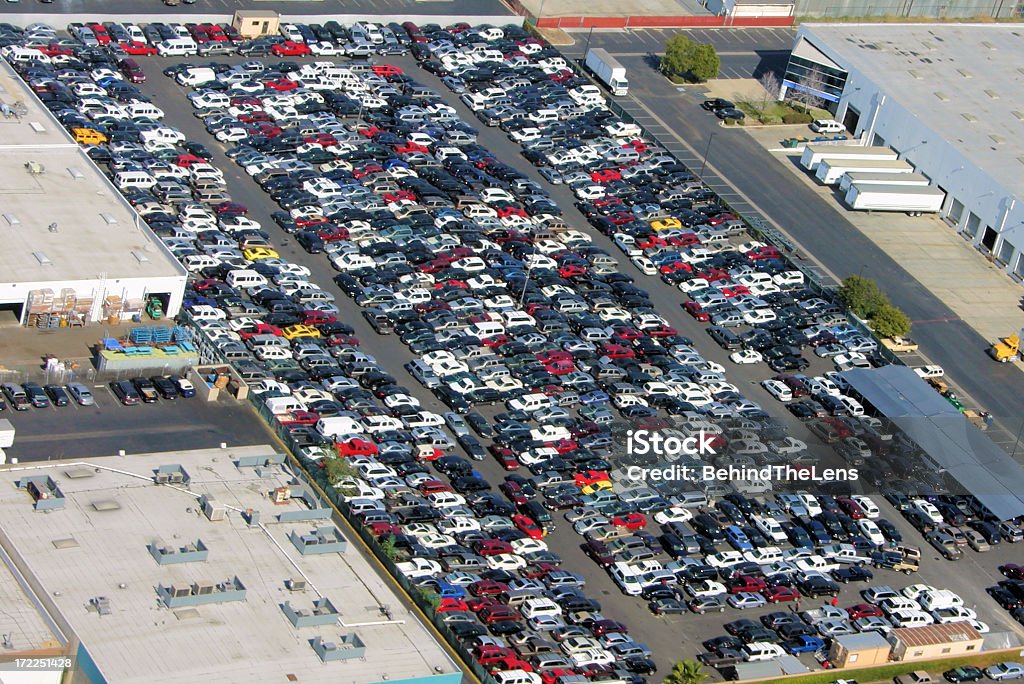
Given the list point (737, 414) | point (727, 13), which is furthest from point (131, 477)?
point (727, 13)

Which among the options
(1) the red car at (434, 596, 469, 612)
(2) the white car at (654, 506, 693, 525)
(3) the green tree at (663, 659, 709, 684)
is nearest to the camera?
(3) the green tree at (663, 659, 709, 684)

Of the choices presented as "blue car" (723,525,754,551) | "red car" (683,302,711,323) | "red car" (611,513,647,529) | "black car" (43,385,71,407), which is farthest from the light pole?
"black car" (43,385,71,407)

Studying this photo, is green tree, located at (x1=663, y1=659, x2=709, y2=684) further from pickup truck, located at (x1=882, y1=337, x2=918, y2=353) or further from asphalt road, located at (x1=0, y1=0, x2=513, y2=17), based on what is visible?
asphalt road, located at (x1=0, y1=0, x2=513, y2=17)

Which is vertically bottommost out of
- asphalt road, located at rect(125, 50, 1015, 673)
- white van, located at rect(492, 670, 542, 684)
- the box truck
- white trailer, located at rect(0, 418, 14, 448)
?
asphalt road, located at rect(125, 50, 1015, 673)

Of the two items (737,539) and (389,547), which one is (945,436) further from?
(389,547)

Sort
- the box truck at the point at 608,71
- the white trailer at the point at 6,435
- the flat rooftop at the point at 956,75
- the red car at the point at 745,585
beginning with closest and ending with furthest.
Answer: the white trailer at the point at 6,435 < the red car at the point at 745,585 < the flat rooftop at the point at 956,75 < the box truck at the point at 608,71

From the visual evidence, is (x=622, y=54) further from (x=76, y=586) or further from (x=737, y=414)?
(x=76, y=586)

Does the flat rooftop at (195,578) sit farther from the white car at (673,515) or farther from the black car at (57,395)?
the white car at (673,515)

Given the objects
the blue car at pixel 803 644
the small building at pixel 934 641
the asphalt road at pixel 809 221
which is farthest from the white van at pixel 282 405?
the asphalt road at pixel 809 221
